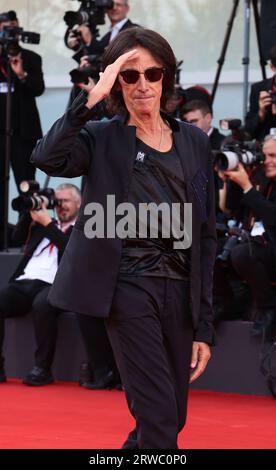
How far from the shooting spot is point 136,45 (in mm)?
3861

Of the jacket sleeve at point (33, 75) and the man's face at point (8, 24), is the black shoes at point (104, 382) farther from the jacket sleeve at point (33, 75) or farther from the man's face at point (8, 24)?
the man's face at point (8, 24)

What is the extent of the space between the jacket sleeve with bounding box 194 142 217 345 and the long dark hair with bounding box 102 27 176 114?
0.35 metres

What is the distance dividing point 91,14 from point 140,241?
5669mm

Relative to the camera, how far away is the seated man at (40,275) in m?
8.15

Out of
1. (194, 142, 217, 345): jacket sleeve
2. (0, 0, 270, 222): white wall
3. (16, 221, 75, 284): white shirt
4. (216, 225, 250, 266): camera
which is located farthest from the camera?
(0, 0, 270, 222): white wall

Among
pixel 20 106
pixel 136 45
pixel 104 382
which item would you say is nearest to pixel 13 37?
pixel 20 106

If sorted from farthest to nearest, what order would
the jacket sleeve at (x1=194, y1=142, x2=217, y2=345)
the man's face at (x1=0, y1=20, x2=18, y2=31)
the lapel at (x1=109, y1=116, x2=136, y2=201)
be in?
the man's face at (x1=0, y1=20, x2=18, y2=31)
the jacket sleeve at (x1=194, y1=142, x2=217, y2=345)
the lapel at (x1=109, y1=116, x2=136, y2=201)

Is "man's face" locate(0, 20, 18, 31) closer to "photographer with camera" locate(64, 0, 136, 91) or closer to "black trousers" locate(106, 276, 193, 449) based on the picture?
"photographer with camera" locate(64, 0, 136, 91)

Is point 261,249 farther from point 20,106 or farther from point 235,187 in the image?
point 20,106

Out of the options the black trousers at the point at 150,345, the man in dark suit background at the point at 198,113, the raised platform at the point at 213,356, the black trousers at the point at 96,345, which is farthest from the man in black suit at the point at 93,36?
the black trousers at the point at 150,345

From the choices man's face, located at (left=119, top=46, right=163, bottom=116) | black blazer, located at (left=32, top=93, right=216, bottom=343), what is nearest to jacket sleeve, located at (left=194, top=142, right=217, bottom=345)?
black blazer, located at (left=32, top=93, right=216, bottom=343)

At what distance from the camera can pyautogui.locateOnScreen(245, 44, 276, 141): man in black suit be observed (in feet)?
26.5
